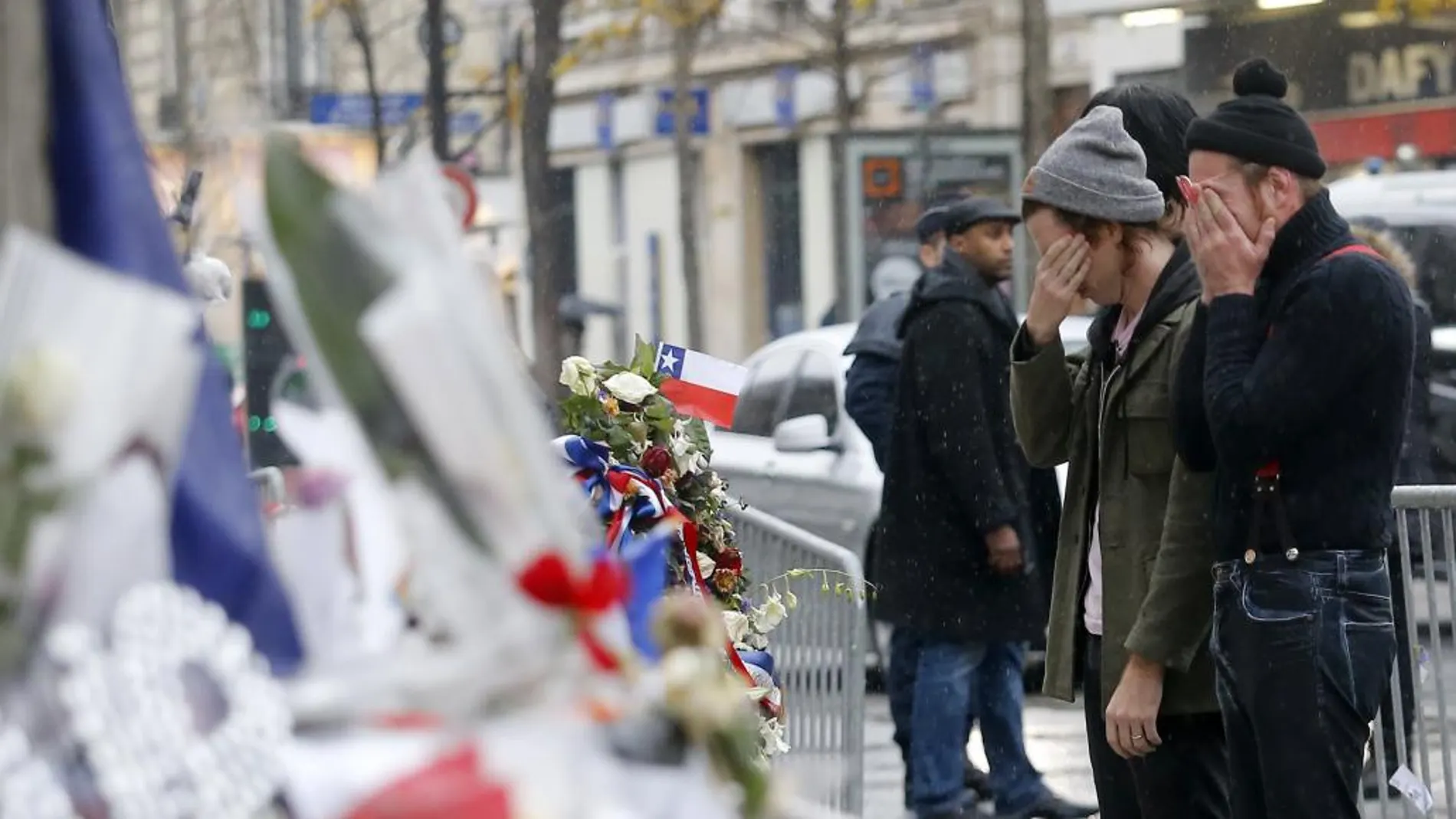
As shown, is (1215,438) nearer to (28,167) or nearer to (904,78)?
(28,167)

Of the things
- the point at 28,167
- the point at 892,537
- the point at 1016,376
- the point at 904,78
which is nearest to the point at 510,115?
the point at 904,78

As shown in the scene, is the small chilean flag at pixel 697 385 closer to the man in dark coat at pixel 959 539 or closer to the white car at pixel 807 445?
the man in dark coat at pixel 959 539

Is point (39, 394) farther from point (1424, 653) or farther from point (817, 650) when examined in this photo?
point (1424, 653)

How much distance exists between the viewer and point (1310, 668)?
13.3 ft

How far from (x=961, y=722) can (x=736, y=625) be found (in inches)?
125

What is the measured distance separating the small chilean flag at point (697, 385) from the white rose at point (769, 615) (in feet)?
1.51

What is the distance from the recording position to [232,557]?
1.82m

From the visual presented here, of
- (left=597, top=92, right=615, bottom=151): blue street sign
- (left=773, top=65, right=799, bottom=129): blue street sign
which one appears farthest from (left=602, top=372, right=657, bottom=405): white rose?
(left=597, top=92, right=615, bottom=151): blue street sign

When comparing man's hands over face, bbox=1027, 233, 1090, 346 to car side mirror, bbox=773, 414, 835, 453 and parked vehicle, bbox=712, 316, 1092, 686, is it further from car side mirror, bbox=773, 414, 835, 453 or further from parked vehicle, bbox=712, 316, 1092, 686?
car side mirror, bbox=773, 414, 835, 453

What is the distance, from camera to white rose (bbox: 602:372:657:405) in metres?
4.88

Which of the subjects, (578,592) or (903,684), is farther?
(903,684)

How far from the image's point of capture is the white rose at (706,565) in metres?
4.77

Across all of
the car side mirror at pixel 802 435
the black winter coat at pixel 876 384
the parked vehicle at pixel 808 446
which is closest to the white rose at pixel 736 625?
the black winter coat at pixel 876 384

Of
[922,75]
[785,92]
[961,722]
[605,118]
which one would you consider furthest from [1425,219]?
[605,118]
